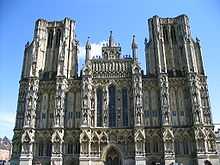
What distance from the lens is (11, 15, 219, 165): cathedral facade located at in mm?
38750

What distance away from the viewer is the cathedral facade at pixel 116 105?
3875 centimetres

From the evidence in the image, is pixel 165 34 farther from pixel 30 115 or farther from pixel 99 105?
pixel 30 115

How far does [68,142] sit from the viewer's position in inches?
1577

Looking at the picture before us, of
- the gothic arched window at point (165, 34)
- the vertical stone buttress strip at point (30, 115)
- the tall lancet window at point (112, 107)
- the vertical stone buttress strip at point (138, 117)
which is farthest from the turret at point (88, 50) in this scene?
the gothic arched window at point (165, 34)

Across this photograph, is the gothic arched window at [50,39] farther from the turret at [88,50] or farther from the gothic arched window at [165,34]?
the gothic arched window at [165,34]

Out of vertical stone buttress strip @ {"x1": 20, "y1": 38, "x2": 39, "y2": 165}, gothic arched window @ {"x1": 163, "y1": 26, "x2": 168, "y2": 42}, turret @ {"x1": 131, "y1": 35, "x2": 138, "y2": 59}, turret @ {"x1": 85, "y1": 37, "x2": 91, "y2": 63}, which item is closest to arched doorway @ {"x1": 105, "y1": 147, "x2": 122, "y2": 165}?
vertical stone buttress strip @ {"x1": 20, "y1": 38, "x2": 39, "y2": 165}

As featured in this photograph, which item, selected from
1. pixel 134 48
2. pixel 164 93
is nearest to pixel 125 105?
pixel 164 93

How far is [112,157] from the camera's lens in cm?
3978

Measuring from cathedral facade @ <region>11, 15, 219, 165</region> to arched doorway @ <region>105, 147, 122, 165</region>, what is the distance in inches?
5.7

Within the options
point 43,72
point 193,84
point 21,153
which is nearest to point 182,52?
point 193,84

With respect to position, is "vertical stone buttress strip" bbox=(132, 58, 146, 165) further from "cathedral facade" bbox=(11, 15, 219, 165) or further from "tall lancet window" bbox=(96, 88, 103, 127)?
"tall lancet window" bbox=(96, 88, 103, 127)

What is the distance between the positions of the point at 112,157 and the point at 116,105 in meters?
8.03

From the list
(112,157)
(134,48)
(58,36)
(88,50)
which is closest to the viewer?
(112,157)

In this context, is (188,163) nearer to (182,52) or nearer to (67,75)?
(182,52)
